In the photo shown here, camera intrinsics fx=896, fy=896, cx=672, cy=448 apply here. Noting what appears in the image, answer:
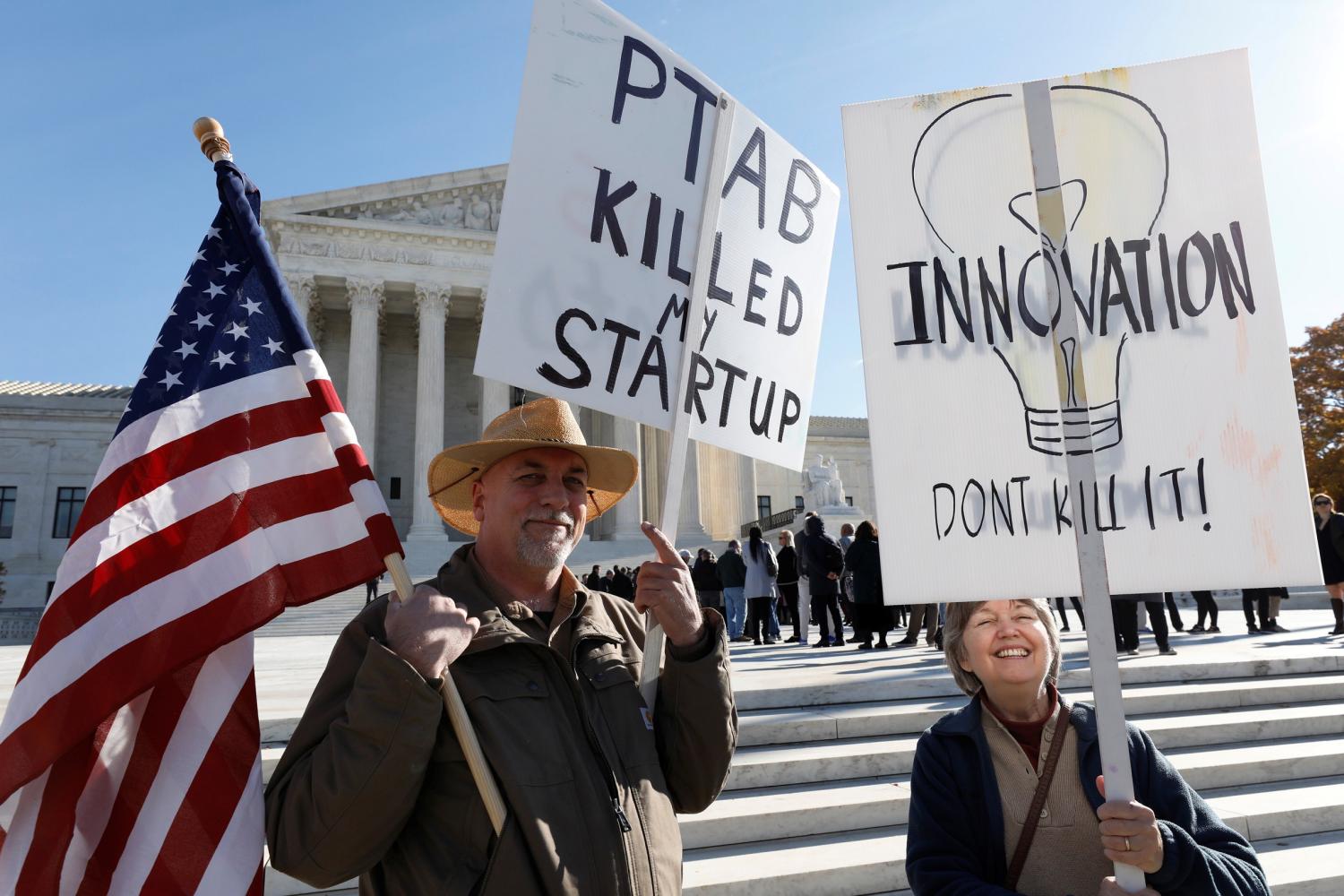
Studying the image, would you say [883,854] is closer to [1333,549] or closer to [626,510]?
[1333,549]

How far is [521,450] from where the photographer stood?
7.67ft

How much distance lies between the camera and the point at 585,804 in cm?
196

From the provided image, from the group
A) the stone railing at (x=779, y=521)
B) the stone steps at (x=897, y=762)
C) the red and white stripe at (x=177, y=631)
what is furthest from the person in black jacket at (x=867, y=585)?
the stone railing at (x=779, y=521)

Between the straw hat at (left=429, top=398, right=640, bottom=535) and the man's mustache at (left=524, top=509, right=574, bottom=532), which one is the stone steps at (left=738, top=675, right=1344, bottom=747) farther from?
the man's mustache at (left=524, top=509, right=574, bottom=532)

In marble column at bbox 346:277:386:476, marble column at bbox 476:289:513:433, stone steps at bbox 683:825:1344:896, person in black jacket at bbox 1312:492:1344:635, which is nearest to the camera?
stone steps at bbox 683:825:1344:896

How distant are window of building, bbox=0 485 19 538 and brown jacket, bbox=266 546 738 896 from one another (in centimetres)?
4609

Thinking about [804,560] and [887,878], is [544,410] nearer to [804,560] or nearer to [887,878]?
[887,878]

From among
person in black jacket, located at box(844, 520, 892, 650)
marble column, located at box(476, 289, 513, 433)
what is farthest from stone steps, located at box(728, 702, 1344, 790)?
marble column, located at box(476, 289, 513, 433)

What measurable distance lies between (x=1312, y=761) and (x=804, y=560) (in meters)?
6.97

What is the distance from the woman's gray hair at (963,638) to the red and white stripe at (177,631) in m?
1.50

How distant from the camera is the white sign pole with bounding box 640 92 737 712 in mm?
2238

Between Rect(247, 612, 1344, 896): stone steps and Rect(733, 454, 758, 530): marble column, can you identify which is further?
Rect(733, 454, 758, 530): marble column

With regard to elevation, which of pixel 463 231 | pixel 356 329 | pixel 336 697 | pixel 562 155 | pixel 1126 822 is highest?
pixel 463 231

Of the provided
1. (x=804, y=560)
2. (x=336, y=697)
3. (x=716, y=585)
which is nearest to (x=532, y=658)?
(x=336, y=697)
